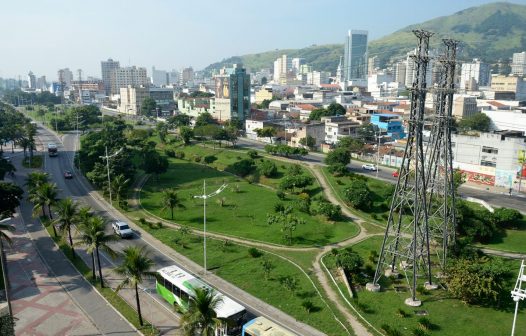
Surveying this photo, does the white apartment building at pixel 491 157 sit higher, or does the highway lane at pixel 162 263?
the white apartment building at pixel 491 157

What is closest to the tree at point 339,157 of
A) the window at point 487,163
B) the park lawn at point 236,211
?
the park lawn at point 236,211

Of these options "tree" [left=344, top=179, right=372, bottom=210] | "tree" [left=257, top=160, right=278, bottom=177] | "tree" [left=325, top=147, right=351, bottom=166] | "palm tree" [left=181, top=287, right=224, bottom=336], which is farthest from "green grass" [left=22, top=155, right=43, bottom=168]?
"palm tree" [left=181, top=287, right=224, bottom=336]

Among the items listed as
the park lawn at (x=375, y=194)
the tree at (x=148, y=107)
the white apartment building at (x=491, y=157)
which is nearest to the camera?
the park lawn at (x=375, y=194)

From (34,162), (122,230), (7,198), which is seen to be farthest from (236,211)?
(34,162)

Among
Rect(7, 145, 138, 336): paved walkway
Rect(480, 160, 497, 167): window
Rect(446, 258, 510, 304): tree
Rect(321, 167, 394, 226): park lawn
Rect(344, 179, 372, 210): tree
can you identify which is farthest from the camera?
Rect(480, 160, 497, 167): window

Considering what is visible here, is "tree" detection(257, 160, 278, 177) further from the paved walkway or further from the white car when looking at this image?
the paved walkway

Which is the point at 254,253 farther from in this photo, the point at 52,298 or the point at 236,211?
the point at 52,298

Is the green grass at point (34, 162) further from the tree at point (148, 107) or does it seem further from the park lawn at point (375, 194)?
the tree at point (148, 107)
